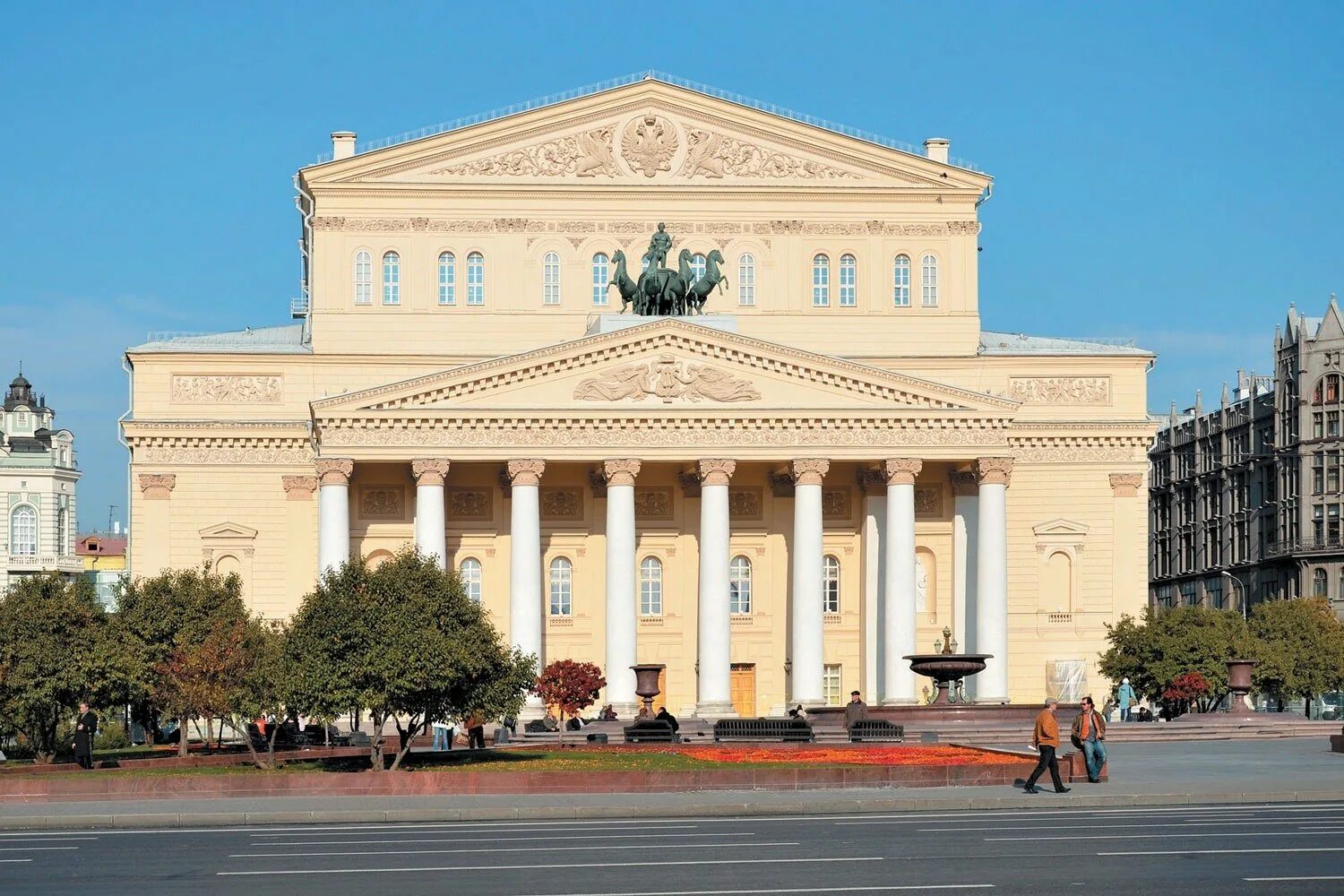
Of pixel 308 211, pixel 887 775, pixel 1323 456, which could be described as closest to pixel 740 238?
pixel 308 211

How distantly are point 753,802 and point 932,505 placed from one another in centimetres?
4203

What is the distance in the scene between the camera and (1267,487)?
127750 millimetres

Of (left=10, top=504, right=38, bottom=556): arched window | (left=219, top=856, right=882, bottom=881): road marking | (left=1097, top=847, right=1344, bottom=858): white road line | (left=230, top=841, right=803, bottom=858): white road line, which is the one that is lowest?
(left=230, top=841, right=803, bottom=858): white road line

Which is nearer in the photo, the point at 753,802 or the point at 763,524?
the point at 753,802

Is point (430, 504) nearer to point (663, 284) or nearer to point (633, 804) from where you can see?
point (663, 284)

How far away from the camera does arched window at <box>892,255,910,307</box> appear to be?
79.4m

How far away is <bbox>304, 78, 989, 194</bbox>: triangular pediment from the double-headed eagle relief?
5.34 metres

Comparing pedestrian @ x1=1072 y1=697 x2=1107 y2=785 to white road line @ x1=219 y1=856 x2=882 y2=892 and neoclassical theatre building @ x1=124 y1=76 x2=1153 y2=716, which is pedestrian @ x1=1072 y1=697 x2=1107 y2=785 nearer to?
white road line @ x1=219 y1=856 x2=882 y2=892

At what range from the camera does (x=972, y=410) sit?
7212 cm

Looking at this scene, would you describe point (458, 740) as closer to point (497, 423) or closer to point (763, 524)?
point (497, 423)

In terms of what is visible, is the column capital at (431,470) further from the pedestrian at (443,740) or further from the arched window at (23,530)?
the arched window at (23,530)

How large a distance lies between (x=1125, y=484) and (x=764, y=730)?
25.5m

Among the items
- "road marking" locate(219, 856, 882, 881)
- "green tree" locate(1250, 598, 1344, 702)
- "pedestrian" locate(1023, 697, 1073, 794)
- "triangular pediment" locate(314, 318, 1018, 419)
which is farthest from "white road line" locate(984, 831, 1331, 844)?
"green tree" locate(1250, 598, 1344, 702)

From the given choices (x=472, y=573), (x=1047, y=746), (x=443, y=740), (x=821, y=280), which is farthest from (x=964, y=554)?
(x=1047, y=746)
